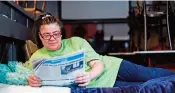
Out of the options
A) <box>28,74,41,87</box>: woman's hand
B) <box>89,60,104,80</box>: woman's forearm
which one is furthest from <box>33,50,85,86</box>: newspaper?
<box>89,60,104,80</box>: woman's forearm

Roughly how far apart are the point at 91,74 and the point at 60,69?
210 mm

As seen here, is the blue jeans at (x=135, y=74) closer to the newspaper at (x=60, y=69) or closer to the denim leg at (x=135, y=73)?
the denim leg at (x=135, y=73)

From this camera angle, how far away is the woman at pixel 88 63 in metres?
1.38

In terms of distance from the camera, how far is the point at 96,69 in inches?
54.9

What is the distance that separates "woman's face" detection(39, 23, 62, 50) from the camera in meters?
1.38

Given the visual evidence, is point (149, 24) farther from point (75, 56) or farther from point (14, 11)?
Answer: point (75, 56)

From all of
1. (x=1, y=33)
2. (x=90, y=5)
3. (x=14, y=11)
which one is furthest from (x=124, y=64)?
(x=90, y=5)

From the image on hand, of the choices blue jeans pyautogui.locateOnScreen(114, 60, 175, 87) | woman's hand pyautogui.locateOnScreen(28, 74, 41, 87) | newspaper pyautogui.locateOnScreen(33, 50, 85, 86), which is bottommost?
blue jeans pyautogui.locateOnScreen(114, 60, 175, 87)

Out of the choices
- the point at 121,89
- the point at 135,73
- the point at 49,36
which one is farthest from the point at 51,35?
the point at 135,73

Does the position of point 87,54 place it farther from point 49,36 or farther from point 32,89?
point 32,89

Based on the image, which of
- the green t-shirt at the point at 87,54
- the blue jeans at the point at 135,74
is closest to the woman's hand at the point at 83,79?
the green t-shirt at the point at 87,54

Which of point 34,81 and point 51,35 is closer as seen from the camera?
point 34,81

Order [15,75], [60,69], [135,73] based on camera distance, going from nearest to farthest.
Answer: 1. [60,69]
2. [15,75]
3. [135,73]

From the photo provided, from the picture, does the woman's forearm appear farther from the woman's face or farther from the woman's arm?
the woman's face
